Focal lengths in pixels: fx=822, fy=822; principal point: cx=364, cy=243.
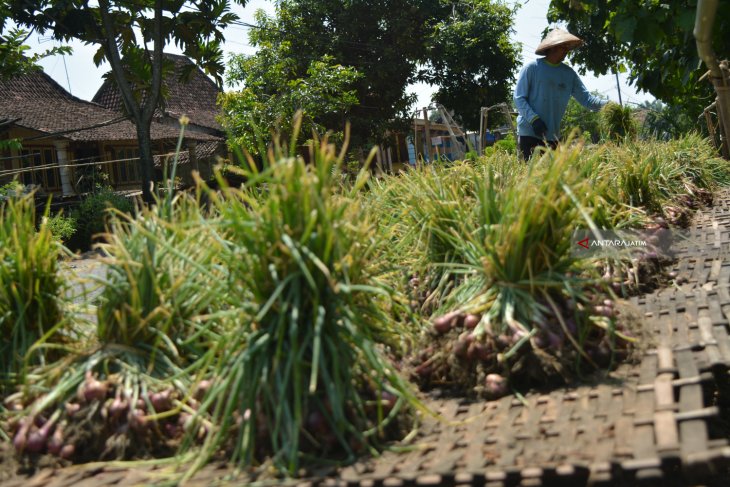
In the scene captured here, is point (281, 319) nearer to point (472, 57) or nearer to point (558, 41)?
point (558, 41)

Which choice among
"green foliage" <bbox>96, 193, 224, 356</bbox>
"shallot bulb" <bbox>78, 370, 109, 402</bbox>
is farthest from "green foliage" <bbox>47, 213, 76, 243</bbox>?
"shallot bulb" <bbox>78, 370, 109, 402</bbox>

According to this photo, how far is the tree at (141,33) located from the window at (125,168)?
1243 centimetres

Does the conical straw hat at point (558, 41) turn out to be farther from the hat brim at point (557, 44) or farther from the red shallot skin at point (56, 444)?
the red shallot skin at point (56, 444)

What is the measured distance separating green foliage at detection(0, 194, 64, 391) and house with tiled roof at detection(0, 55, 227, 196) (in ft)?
54.5

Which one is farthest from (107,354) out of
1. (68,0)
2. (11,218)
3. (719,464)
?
(68,0)

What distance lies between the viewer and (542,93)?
6230mm

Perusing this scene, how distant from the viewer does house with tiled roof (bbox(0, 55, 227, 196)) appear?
23.7m

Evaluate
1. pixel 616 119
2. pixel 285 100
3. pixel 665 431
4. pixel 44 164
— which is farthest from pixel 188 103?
pixel 665 431

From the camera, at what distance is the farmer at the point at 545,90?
6.19 m

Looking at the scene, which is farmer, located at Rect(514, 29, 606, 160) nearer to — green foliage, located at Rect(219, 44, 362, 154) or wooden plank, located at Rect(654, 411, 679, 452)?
wooden plank, located at Rect(654, 411, 679, 452)

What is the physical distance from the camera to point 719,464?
1631 millimetres

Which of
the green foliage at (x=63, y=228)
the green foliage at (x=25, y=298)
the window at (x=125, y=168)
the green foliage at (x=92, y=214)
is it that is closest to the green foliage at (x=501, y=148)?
the green foliage at (x=25, y=298)

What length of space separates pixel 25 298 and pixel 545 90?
15.2 ft

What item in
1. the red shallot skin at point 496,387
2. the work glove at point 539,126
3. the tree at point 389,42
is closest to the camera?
the red shallot skin at point 496,387
